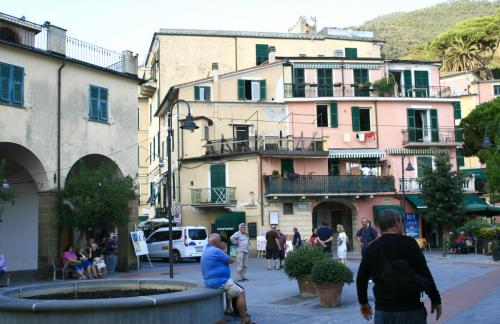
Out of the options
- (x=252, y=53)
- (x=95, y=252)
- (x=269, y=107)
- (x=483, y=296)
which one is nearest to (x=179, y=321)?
(x=483, y=296)

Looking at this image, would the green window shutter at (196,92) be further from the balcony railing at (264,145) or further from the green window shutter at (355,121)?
the green window shutter at (355,121)

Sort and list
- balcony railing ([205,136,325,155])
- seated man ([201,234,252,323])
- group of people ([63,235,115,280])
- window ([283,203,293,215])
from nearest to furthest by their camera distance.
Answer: seated man ([201,234,252,323]) < group of people ([63,235,115,280]) < window ([283,203,293,215]) < balcony railing ([205,136,325,155])

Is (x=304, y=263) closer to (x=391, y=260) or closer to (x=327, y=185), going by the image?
(x=391, y=260)

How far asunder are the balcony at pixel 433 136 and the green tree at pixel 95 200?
2505 centimetres

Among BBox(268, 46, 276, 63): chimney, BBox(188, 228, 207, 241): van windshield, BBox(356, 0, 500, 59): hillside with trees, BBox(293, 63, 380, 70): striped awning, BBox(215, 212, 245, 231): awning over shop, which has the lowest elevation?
BBox(188, 228, 207, 241): van windshield

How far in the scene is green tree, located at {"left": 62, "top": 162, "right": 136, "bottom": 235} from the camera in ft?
68.6

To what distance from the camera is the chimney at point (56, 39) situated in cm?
2217

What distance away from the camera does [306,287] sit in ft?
45.2

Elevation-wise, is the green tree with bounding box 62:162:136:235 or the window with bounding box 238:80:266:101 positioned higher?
the window with bounding box 238:80:266:101

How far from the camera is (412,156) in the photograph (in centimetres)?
4147

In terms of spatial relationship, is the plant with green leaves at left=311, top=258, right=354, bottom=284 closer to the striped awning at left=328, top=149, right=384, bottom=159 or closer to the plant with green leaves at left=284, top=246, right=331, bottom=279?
the plant with green leaves at left=284, top=246, right=331, bottom=279

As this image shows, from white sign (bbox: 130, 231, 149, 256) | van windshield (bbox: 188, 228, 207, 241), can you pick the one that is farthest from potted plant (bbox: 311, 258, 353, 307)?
van windshield (bbox: 188, 228, 207, 241)

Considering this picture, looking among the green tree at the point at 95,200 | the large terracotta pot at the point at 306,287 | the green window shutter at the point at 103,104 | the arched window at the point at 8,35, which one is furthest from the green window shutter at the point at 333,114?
the large terracotta pot at the point at 306,287

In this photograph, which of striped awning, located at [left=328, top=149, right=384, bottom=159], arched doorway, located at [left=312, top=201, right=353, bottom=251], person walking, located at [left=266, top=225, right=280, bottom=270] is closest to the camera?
person walking, located at [left=266, top=225, right=280, bottom=270]
